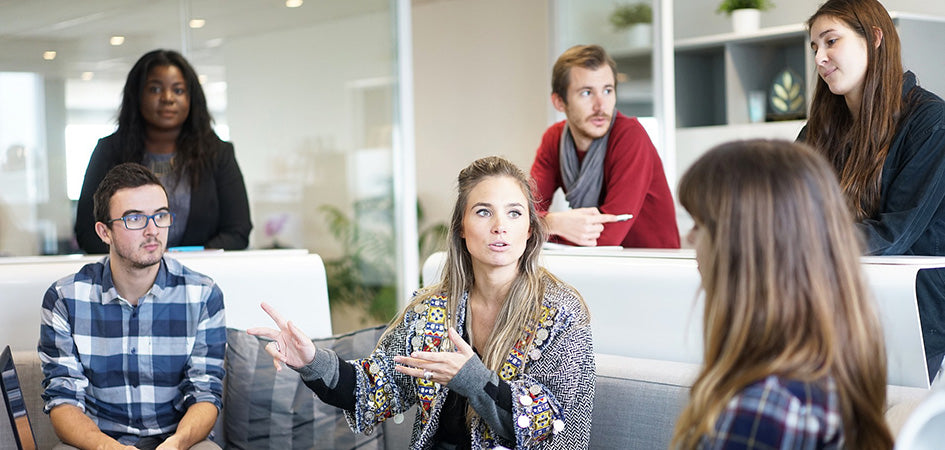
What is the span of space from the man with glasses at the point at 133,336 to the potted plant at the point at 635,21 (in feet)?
9.78

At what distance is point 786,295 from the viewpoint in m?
1.08

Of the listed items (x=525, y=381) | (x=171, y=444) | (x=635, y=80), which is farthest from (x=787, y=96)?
(x=171, y=444)

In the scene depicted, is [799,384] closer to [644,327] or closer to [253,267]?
[644,327]

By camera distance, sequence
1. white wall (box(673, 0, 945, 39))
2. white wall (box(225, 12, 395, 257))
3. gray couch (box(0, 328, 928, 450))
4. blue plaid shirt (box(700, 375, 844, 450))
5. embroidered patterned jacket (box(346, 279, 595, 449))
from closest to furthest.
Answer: blue plaid shirt (box(700, 375, 844, 450))
embroidered patterned jacket (box(346, 279, 595, 449))
gray couch (box(0, 328, 928, 450))
white wall (box(225, 12, 395, 257))
white wall (box(673, 0, 945, 39))

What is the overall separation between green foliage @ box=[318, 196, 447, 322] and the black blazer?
1206mm

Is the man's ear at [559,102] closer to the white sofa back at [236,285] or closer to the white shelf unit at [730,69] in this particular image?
the white sofa back at [236,285]

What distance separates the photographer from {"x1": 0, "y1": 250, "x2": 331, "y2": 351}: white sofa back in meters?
2.54

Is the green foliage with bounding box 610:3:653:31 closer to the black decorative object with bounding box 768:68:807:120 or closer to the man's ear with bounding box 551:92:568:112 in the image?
the black decorative object with bounding box 768:68:807:120

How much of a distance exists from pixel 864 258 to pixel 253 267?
1.67 m

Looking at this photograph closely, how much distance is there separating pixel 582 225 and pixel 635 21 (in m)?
2.47

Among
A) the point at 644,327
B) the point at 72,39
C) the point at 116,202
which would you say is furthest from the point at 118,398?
the point at 72,39

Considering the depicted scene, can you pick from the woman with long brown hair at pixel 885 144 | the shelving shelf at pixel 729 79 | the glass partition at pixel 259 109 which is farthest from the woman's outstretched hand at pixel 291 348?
the shelving shelf at pixel 729 79

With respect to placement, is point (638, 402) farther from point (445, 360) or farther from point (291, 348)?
point (291, 348)

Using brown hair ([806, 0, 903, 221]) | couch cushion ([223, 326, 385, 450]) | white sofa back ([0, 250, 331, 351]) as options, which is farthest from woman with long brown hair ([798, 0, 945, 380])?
white sofa back ([0, 250, 331, 351])
